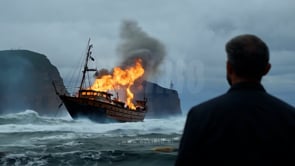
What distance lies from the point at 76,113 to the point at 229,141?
191ft

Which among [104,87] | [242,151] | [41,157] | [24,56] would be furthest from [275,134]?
[24,56]

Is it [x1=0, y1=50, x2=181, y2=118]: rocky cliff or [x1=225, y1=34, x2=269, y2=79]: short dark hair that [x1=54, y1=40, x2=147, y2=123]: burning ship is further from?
[x1=225, y1=34, x2=269, y2=79]: short dark hair

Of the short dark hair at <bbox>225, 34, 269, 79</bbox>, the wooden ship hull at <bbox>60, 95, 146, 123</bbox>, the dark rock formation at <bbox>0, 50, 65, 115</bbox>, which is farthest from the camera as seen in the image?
the dark rock formation at <bbox>0, 50, 65, 115</bbox>

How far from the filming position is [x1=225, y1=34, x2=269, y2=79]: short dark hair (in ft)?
9.59

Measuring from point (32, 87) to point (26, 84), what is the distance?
139cm

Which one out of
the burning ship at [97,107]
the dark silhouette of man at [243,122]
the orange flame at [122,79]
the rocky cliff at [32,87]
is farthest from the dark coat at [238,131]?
the rocky cliff at [32,87]

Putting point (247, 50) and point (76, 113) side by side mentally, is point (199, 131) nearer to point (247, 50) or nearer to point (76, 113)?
point (247, 50)

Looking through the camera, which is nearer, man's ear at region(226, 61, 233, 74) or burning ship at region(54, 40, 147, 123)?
man's ear at region(226, 61, 233, 74)

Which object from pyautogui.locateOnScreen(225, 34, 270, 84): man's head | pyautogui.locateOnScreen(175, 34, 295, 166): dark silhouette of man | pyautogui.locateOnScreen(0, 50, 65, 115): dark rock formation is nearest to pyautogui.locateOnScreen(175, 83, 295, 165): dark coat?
pyautogui.locateOnScreen(175, 34, 295, 166): dark silhouette of man

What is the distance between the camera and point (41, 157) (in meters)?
19.1

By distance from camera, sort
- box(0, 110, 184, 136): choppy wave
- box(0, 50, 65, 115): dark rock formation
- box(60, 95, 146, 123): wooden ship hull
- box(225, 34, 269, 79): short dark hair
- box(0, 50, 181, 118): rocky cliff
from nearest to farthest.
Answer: box(225, 34, 269, 79): short dark hair
box(0, 110, 184, 136): choppy wave
box(60, 95, 146, 123): wooden ship hull
box(0, 50, 65, 115): dark rock formation
box(0, 50, 181, 118): rocky cliff

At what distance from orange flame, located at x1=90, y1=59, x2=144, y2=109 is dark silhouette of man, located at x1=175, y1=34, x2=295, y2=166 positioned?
240 ft

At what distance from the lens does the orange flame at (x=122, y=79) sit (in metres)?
76.8

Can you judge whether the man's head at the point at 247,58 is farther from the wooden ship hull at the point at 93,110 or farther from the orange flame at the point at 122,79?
the orange flame at the point at 122,79
